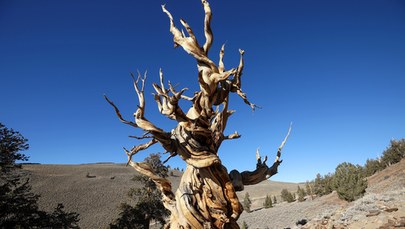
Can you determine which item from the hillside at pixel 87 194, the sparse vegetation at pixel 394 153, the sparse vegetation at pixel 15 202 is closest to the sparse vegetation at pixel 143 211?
the sparse vegetation at pixel 15 202

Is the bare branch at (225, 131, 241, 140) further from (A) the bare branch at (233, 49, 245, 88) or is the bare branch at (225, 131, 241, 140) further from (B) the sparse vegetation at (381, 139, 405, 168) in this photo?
→ (B) the sparse vegetation at (381, 139, 405, 168)

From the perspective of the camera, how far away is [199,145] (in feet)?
9.65

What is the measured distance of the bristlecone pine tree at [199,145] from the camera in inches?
111

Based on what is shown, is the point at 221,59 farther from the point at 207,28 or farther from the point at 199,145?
the point at 199,145

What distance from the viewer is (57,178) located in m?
44.4

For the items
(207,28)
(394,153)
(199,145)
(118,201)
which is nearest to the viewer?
(199,145)

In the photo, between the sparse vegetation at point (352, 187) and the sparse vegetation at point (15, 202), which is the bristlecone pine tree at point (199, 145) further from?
the sparse vegetation at point (352, 187)

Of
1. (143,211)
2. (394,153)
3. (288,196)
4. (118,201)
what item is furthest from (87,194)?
(394,153)

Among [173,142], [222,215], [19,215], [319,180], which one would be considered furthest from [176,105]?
[319,180]

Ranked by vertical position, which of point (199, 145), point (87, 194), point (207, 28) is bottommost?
point (199, 145)

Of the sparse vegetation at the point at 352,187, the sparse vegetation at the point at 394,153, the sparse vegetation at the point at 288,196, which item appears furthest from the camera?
the sparse vegetation at the point at 288,196

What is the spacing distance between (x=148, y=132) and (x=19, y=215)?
10.2 meters

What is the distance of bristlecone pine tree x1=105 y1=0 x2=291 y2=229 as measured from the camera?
2812mm

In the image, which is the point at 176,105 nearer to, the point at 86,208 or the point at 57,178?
the point at 86,208
